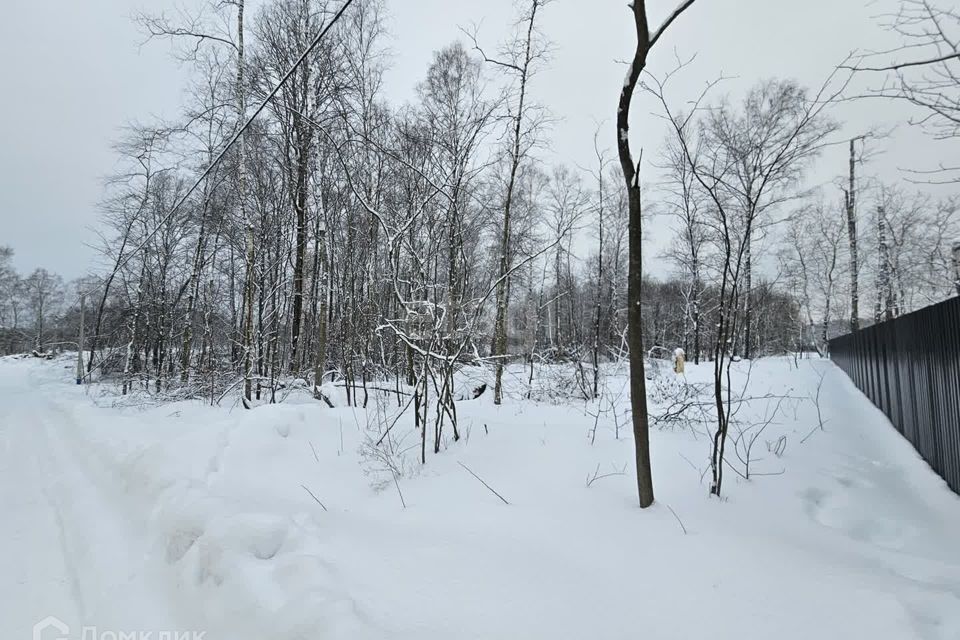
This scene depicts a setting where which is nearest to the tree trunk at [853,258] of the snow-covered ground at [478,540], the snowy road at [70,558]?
the snow-covered ground at [478,540]

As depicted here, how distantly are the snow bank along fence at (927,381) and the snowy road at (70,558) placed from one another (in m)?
5.78

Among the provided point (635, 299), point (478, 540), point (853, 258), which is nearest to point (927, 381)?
point (635, 299)

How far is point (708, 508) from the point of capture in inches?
107

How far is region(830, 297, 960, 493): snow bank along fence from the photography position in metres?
3.55

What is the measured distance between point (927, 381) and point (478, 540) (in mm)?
5086

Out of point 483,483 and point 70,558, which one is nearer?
point 70,558

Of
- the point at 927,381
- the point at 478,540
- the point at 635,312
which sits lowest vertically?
the point at 478,540

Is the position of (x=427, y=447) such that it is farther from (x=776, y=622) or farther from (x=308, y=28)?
(x=308, y=28)

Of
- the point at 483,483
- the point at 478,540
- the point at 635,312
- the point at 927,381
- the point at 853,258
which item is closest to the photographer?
the point at 478,540

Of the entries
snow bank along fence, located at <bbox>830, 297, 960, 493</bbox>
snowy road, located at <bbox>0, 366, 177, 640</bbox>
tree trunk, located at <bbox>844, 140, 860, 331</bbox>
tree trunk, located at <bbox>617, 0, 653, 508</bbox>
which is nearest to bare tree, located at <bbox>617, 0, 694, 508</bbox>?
tree trunk, located at <bbox>617, 0, 653, 508</bbox>

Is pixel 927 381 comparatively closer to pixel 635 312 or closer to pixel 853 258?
pixel 635 312

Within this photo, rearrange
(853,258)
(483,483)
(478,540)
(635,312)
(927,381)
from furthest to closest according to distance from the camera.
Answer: (853,258) → (927,381) → (483,483) → (635,312) → (478,540)

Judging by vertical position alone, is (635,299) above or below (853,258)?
below

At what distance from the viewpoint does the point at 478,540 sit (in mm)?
2357
